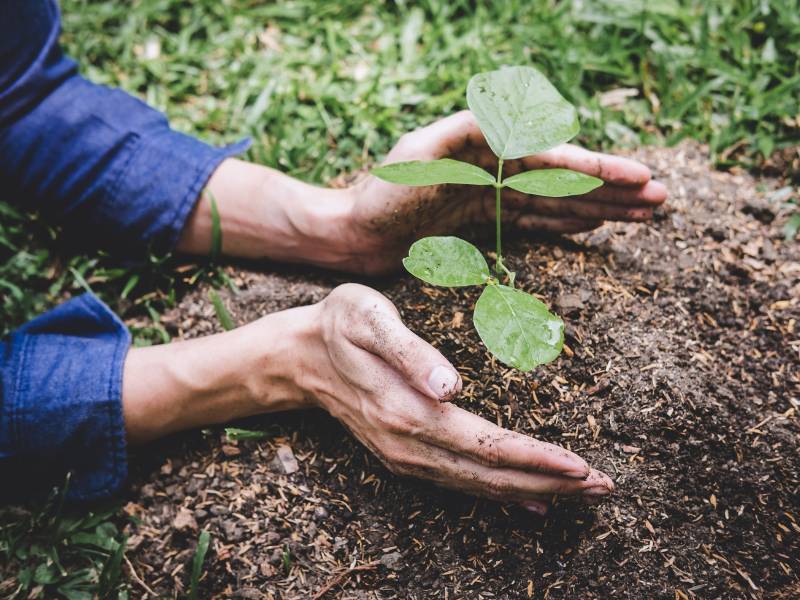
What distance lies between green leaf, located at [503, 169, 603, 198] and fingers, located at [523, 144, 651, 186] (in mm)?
262

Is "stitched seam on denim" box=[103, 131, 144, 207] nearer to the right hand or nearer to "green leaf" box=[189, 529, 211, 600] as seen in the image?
the right hand

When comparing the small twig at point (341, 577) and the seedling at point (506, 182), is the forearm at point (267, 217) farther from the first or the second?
the small twig at point (341, 577)

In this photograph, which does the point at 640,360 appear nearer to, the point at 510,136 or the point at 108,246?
the point at 510,136

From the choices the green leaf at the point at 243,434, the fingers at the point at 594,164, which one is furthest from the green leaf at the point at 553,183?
the green leaf at the point at 243,434

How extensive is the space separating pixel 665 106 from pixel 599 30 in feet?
1.23

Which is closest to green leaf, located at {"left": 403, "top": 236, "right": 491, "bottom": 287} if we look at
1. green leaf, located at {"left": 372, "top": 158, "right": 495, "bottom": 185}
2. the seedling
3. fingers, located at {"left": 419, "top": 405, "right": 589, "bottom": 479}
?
the seedling

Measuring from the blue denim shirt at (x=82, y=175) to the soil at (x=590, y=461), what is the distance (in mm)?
255

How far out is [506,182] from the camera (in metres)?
1.25

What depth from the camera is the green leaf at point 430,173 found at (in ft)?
3.93

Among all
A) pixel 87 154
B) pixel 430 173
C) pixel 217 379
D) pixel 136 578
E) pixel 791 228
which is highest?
pixel 430 173

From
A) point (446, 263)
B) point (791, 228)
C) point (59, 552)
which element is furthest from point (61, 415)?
point (791, 228)

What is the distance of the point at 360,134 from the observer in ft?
6.92

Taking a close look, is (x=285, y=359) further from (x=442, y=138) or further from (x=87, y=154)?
(x=87, y=154)

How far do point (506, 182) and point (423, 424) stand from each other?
0.47 meters
